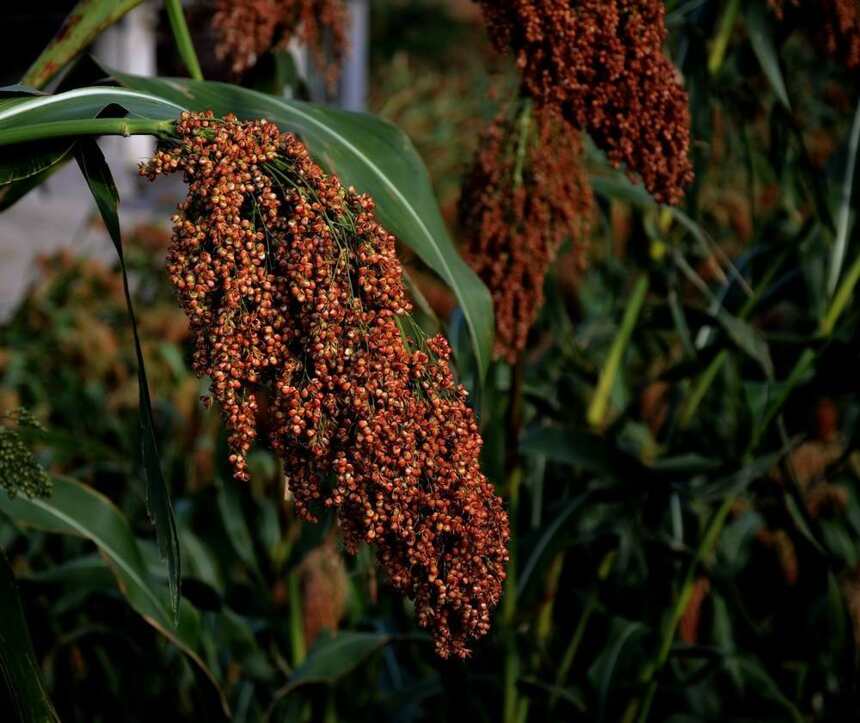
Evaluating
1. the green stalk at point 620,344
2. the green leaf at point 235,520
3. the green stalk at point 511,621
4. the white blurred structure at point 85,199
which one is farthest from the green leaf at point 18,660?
the white blurred structure at point 85,199

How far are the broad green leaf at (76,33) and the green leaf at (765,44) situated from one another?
37.3 inches

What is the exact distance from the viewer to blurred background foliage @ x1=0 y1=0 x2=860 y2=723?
183cm

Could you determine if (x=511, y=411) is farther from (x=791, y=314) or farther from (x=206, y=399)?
(x=791, y=314)

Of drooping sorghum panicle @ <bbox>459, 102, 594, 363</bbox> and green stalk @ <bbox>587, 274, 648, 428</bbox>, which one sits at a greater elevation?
drooping sorghum panicle @ <bbox>459, 102, 594, 363</bbox>

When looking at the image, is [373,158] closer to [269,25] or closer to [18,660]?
[269,25]

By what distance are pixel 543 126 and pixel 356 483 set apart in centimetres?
72

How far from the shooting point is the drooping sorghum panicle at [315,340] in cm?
95

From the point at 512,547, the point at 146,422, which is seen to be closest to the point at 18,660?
the point at 146,422

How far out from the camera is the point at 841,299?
6.33 feet

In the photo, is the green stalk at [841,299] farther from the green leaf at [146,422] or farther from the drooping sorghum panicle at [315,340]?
the green leaf at [146,422]

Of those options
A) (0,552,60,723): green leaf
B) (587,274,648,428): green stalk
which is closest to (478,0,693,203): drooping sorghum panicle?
(587,274,648,428): green stalk

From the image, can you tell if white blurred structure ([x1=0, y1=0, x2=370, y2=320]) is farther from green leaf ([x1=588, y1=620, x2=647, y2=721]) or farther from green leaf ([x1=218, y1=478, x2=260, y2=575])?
green leaf ([x1=588, y1=620, x2=647, y2=721])

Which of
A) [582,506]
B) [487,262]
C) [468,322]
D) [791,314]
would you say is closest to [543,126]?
[487,262]

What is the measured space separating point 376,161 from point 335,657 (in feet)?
3.00
